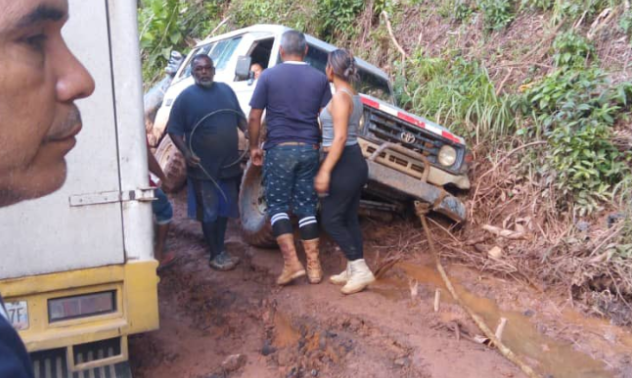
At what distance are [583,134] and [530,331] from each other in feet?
6.76

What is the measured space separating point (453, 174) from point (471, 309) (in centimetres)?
155

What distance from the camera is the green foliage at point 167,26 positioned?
13.6 meters

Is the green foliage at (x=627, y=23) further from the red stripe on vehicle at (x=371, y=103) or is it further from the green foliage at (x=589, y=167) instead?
the red stripe on vehicle at (x=371, y=103)

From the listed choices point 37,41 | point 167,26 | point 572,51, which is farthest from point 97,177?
point 167,26

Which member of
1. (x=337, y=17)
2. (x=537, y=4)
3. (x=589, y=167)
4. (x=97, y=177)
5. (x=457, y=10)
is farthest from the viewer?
(x=337, y=17)

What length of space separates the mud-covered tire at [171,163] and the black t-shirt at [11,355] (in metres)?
5.78

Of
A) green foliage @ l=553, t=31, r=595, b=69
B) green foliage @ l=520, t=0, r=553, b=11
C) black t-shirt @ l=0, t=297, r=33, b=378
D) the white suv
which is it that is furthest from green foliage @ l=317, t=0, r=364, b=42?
black t-shirt @ l=0, t=297, r=33, b=378

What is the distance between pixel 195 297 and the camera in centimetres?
480

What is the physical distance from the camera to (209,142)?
201 inches

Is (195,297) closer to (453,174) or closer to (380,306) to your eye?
(380,306)

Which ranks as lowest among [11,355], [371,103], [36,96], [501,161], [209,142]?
[501,161]

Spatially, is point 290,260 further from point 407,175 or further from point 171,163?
point 171,163

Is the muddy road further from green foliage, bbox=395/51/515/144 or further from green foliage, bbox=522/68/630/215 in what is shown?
green foliage, bbox=395/51/515/144

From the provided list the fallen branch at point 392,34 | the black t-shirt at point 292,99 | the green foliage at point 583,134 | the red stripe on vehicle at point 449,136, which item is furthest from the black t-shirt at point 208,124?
the fallen branch at point 392,34
